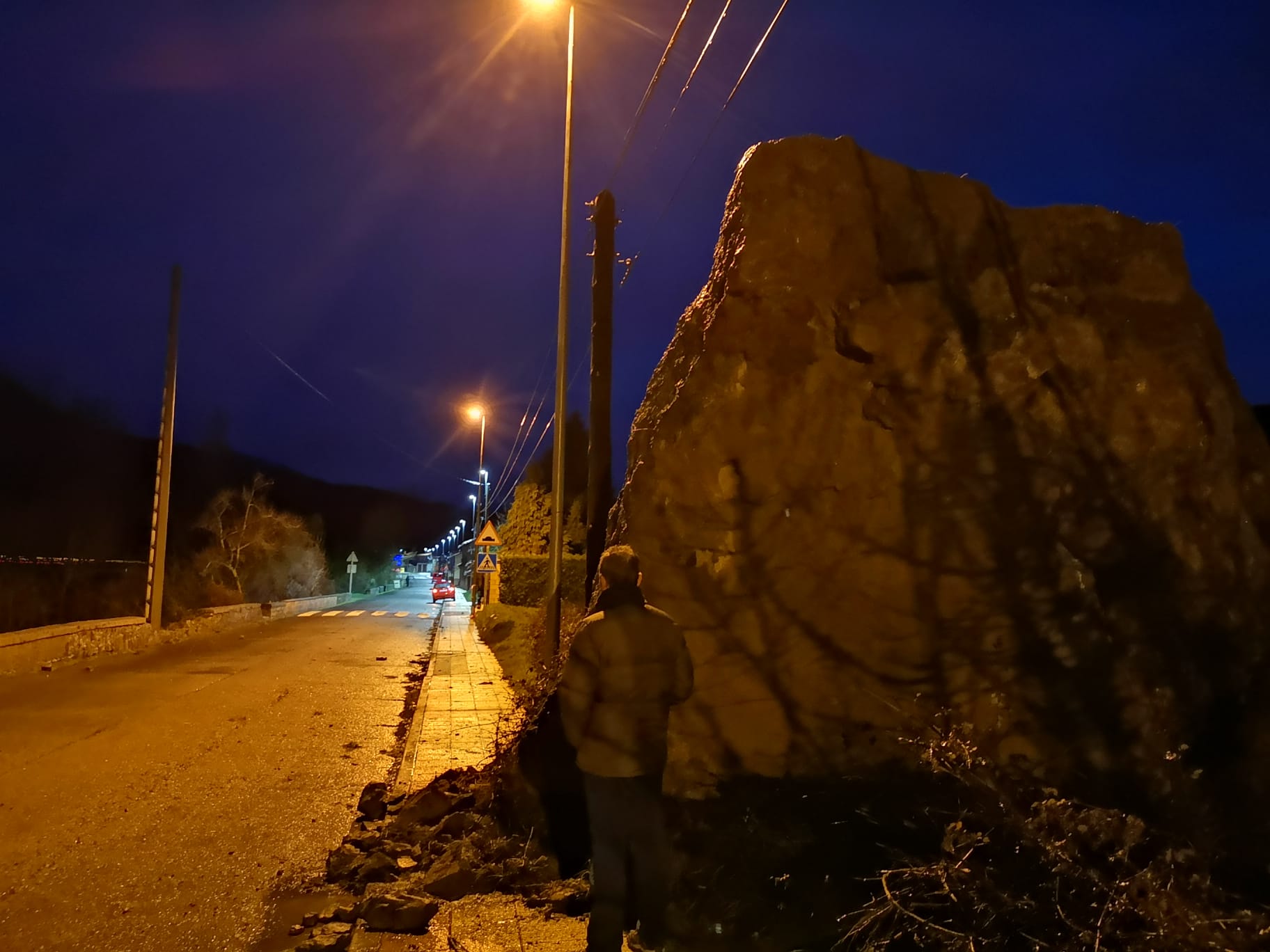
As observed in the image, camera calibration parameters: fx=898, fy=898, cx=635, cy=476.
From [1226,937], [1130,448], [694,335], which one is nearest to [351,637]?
[694,335]

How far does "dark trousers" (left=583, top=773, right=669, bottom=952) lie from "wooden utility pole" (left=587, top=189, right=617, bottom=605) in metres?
6.38

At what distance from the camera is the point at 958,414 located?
19.6ft

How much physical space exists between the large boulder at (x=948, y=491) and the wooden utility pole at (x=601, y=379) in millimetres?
4065

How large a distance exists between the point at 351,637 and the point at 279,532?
23673 mm

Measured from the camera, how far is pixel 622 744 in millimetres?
3803

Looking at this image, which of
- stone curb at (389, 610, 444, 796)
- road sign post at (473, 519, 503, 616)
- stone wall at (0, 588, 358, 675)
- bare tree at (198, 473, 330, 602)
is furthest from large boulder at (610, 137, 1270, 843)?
bare tree at (198, 473, 330, 602)

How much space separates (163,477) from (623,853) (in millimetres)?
20542

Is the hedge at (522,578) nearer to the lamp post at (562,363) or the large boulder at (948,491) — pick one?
the lamp post at (562,363)

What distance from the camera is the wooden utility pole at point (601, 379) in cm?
1052

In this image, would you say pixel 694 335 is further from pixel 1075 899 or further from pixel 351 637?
pixel 351 637

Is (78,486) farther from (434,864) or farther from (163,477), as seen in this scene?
(434,864)

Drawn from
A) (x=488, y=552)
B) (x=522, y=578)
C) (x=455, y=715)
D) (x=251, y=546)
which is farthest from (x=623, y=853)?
(x=251, y=546)

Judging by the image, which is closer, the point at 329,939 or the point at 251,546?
the point at 329,939

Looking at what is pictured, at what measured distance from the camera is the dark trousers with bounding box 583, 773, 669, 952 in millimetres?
3818
